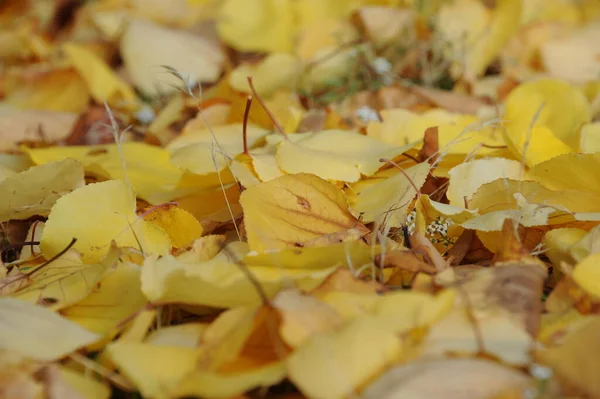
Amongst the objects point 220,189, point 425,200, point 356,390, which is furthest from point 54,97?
point 356,390

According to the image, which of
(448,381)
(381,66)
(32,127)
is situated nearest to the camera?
(448,381)

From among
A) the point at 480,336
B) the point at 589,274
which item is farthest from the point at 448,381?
the point at 589,274

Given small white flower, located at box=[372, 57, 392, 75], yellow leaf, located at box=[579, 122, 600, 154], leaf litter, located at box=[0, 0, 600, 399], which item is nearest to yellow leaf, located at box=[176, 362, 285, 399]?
leaf litter, located at box=[0, 0, 600, 399]

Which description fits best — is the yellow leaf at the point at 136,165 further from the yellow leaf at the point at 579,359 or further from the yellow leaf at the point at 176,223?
the yellow leaf at the point at 579,359

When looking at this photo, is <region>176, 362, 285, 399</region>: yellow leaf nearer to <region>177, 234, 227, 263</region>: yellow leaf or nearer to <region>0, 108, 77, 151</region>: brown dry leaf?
<region>177, 234, 227, 263</region>: yellow leaf

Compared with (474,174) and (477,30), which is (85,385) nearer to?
(474,174)

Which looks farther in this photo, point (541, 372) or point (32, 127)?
point (32, 127)
